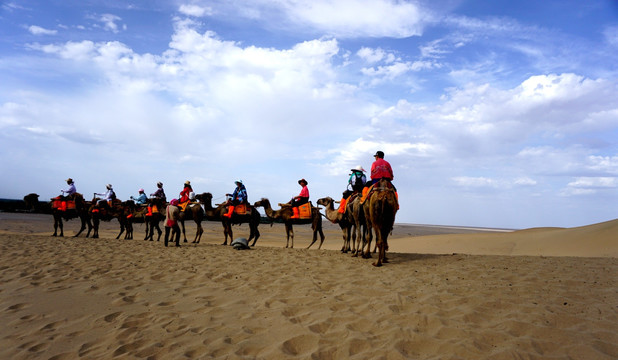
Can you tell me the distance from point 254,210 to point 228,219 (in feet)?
4.52

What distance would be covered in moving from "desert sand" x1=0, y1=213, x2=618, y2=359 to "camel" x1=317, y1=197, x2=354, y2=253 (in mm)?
4554

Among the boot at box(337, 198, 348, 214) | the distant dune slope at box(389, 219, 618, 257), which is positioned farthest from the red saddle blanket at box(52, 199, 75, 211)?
the distant dune slope at box(389, 219, 618, 257)

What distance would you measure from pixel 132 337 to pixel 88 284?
11.5 ft

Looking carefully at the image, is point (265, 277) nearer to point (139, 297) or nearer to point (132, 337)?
point (139, 297)

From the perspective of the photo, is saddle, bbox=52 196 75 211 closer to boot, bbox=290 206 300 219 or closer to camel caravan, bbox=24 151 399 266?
camel caravan, bbox=24 151 399 266

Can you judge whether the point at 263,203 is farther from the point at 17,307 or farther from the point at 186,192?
the point at 17,307

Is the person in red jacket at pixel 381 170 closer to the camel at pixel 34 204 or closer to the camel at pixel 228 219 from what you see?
the camel at pixel 228 219

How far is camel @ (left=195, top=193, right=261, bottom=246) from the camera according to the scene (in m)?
17.8

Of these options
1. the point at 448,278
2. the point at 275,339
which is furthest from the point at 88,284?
the point at 448,278

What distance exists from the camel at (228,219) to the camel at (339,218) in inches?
162

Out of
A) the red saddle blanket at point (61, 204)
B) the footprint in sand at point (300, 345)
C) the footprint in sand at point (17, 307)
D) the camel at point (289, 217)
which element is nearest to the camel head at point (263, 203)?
the camel at point (289, 217)

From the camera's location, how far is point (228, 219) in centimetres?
1781

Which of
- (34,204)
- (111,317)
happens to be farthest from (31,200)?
(111,317)

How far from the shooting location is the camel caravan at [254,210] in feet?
34.3
